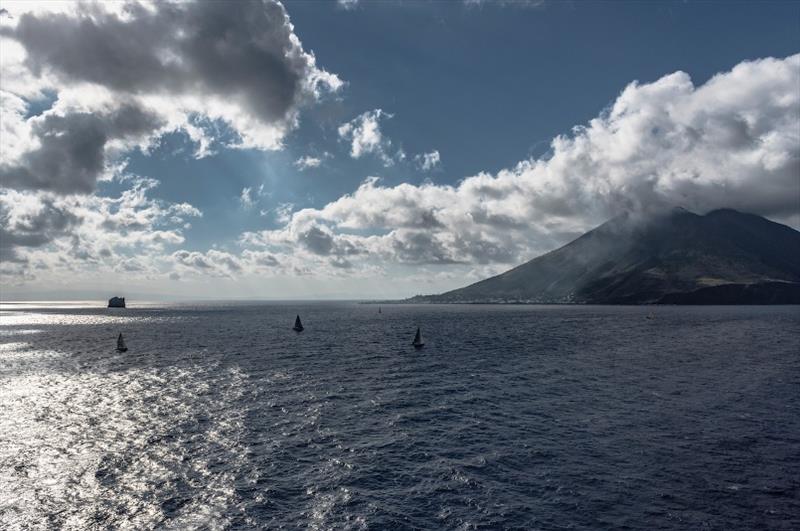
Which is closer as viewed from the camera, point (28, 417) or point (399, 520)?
point (399, 520)

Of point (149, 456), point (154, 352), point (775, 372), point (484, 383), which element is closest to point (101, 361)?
point (154, 352)

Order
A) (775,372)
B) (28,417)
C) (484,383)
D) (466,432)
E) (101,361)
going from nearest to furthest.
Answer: (466,432), (28,417), (484,383), (775,372), (101,361)

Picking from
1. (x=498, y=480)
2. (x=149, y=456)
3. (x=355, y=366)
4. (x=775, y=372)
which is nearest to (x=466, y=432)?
(x=498, y=480)

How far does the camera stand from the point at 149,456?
36438 millimetres

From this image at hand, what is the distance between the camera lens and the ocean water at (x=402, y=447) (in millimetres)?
27234

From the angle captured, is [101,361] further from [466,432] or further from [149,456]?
[466,432]

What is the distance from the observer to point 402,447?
38438 mm

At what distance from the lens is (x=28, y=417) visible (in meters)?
48.9

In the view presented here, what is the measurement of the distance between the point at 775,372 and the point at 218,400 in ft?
276

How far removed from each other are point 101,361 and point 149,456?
68.1 metres

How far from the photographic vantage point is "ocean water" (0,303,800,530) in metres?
27.2

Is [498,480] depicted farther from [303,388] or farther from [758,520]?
[303,388]

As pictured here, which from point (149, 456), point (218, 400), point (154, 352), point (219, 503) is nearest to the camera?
point (219, 503)

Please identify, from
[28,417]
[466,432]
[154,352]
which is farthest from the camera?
[154,352]
